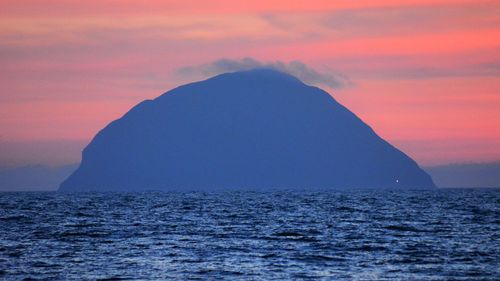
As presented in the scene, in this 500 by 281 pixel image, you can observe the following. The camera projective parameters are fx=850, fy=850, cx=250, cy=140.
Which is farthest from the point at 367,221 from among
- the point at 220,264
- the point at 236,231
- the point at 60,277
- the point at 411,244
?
the point at 60,277

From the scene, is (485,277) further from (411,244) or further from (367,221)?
(367,221)

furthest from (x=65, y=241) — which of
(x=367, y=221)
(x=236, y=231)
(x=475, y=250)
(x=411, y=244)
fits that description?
(x=367, y=221)

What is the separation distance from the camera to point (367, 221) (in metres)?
70.9

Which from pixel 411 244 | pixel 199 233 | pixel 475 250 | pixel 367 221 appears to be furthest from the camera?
pixel 367 221

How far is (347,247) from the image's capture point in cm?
4666

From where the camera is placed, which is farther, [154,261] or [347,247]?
[347,247]

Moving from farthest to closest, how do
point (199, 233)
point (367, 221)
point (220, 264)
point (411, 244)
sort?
1. point (367, 221)
2. point (199, 233)
3. point (411, 244)
4. point (220, 264)

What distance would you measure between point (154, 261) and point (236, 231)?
63.9ft

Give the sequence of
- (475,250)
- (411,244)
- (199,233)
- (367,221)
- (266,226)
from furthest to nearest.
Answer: (367,221) < (266,226) < (199,233) < (411,244) < (475,250)

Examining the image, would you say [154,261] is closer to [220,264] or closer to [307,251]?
[220,264]

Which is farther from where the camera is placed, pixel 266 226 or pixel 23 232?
pixel 266 226

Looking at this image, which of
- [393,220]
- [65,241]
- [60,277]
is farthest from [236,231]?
[60,277]

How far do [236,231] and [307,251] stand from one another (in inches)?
582

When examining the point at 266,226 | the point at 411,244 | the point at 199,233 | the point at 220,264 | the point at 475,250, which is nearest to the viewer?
the point at 220,264
